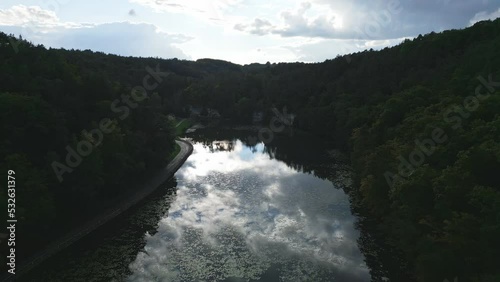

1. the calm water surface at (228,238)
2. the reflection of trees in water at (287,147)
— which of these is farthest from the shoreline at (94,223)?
the reflection of trees in water at (287,147)

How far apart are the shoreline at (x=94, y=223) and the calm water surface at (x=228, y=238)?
1.02m

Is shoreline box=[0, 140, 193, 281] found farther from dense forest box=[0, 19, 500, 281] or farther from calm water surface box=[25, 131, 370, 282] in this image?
dense forest box=[0, 19, 500, 281]

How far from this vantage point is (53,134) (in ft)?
142

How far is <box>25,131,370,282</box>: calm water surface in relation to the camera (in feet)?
114

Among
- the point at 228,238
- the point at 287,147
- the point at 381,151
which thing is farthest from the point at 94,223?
the point at 287,147

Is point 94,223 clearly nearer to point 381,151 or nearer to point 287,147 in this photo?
point 381,151

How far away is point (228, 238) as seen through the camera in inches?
1666

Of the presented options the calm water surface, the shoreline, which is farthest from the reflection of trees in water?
the shoreline

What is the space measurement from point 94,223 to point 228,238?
613 inches

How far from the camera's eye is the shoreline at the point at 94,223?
3456 cm

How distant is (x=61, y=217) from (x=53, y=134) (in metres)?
9.15

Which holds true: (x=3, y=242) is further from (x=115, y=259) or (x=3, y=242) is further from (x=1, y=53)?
(x=1, y=53)

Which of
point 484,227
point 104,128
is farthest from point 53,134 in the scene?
point 484,227

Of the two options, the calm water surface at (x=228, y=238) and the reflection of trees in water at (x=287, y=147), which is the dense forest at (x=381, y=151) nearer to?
the calm water surface at (x=228, y=238)
